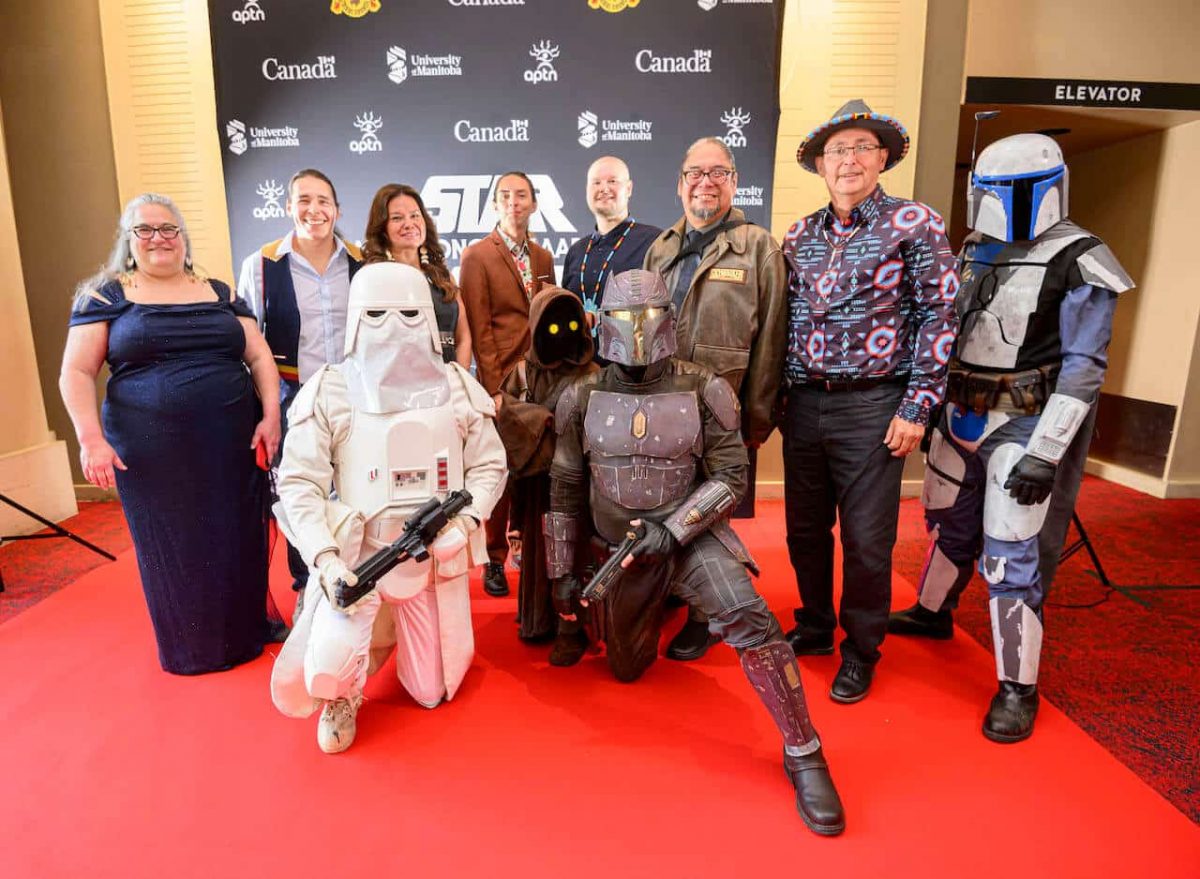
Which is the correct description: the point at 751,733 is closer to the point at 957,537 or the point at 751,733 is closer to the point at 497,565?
the point at 957,537

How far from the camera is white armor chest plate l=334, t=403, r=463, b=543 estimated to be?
7.80ft

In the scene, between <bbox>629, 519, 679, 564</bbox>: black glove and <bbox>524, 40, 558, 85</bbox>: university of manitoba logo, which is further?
<bbox>524, 40, 558, 85</bbox>: university of manitoba logo

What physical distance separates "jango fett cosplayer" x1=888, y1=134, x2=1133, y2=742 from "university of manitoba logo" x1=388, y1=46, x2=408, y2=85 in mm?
4024

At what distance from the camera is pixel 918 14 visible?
4668mm

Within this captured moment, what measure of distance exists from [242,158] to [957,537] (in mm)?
5348

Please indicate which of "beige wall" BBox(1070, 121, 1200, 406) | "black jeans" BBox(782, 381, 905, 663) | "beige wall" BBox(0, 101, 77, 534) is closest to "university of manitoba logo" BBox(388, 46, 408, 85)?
"beige wall" BBox(0, 101, 77, 534)

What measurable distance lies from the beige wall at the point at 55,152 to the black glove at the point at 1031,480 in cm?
612

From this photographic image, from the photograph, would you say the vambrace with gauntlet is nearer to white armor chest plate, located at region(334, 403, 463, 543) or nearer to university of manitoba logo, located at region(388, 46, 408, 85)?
white armor chest plate, located at region(334, 403, 463, 543)

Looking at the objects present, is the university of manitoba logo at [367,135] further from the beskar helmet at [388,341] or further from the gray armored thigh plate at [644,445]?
the gray armored thigh plate at [644,445]

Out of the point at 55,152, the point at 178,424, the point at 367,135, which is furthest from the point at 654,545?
the point at 55,152

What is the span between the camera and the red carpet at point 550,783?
1.90 metres

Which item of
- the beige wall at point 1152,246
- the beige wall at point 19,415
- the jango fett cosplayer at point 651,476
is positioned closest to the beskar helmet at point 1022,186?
the jango fett cosplayer at point 651,476

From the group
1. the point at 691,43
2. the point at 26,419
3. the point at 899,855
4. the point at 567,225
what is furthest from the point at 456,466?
the point at 26,419

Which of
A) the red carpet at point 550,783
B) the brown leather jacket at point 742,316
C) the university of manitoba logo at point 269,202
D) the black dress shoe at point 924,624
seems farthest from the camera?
the university of manitoba logo at point 269,202
